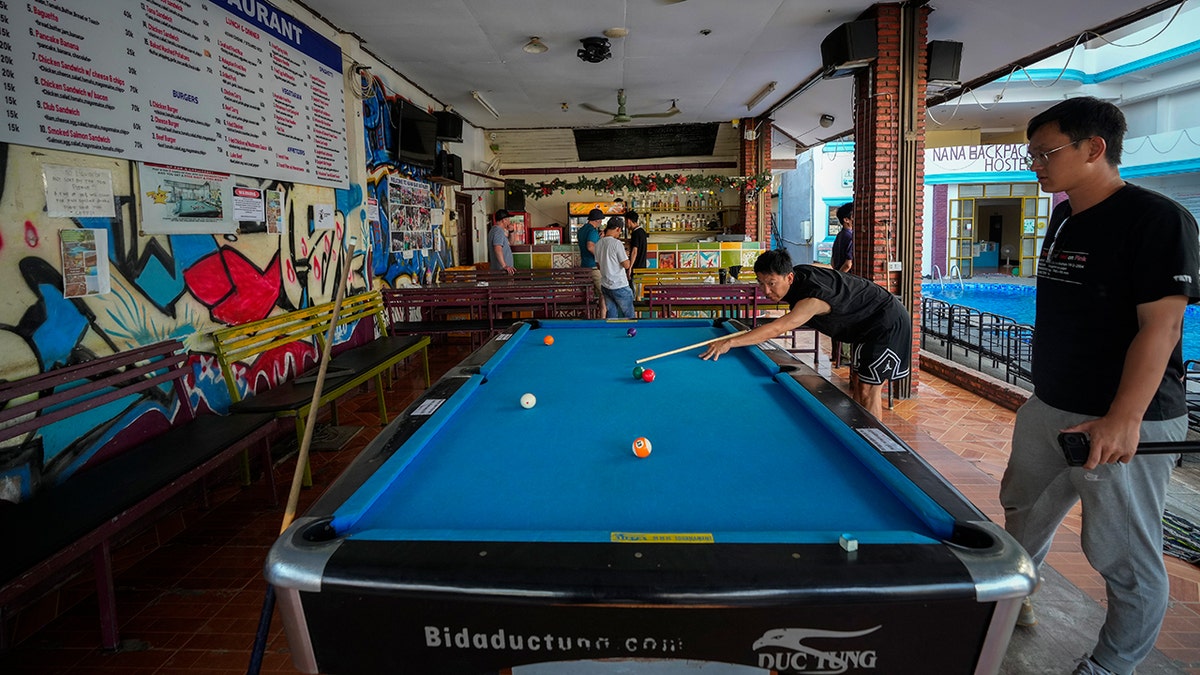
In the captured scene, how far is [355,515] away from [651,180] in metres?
11.3

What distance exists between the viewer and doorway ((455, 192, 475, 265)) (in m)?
10.3

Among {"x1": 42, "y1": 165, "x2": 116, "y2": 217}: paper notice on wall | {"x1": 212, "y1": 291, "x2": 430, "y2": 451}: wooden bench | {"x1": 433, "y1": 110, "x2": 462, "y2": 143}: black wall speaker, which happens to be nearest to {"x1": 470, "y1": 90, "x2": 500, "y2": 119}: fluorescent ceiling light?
{"x1": 433, "y1": 110, "x2": 462, "y2": 143}: black wall speaker

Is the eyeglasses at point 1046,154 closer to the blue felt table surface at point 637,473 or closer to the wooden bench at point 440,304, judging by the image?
the blue felt table surface at point 637,473

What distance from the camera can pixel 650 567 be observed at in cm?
121

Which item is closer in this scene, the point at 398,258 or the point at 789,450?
the point at 789,450

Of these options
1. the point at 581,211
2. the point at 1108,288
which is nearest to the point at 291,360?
the point at 1108,288

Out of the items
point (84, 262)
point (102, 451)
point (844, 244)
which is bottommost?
point (102, 451)

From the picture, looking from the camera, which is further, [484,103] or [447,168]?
[484,103]

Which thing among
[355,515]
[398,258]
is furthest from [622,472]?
[398,258]

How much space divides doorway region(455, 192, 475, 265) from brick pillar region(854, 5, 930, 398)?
6.45 m

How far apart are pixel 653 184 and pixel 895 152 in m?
6.61

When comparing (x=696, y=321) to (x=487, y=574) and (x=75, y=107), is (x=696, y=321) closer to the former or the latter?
(x=487, y=574)

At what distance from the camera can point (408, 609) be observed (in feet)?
4.02

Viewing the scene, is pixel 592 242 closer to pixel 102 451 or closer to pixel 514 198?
pixel 514 198
